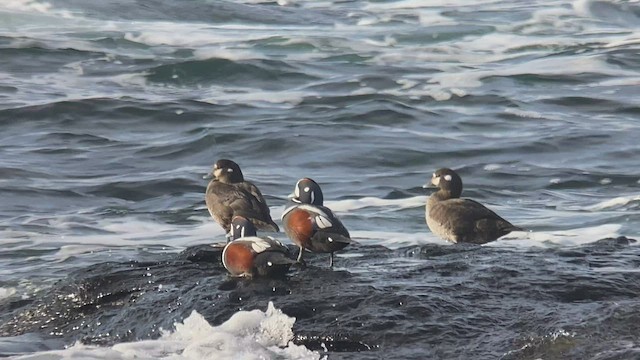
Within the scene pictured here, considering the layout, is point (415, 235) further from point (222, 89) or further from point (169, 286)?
point (222, 89)

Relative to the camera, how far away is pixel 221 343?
612 cm

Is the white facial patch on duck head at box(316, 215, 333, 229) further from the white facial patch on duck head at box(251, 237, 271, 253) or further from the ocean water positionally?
the white facial patch on duck head at box(251, 237, 271, 253)

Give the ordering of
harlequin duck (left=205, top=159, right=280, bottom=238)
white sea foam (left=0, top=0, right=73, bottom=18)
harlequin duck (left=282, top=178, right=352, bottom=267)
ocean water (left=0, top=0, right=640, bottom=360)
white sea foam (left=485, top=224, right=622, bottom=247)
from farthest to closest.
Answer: white sea foam (left=0, top=0, right=73, bottom=18) → white sea foam (left=485, top=224, right=622, bottom=247) → harlequin duck (left=205, top=159, right=280, bottom=238) → harlequin duck (left=282, top=178, right=352, bottom=267) → ocean water (left=0, top=0, right=640, bottom=360)

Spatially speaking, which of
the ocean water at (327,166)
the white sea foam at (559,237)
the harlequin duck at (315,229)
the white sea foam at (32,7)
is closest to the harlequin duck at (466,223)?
the white sea foam at (559,237)

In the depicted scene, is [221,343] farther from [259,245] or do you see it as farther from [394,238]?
[394,238]

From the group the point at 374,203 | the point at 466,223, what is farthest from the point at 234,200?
the point at 374,203

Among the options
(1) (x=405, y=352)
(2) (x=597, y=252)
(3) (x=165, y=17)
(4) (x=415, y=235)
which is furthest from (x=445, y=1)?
(1) (x=405, y=352)

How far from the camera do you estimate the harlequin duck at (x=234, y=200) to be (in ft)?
30.4

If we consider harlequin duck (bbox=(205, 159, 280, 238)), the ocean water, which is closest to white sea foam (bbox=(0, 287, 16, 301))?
the ocean water

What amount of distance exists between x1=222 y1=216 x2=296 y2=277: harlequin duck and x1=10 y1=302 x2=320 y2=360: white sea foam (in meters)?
0.61

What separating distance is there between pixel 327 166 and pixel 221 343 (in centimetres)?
864

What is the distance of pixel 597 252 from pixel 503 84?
12.4m

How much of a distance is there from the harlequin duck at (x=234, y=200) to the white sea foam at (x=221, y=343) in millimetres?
2813

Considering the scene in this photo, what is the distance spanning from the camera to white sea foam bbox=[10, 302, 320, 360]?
6031mm
